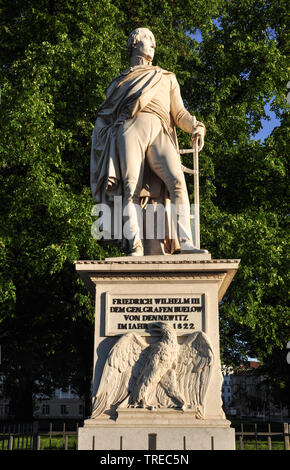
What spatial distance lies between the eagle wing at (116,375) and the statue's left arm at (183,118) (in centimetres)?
286

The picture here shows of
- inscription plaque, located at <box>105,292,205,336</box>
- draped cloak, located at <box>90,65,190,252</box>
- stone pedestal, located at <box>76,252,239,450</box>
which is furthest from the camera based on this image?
draped cloak, located at <box>90,65,190,252</box>

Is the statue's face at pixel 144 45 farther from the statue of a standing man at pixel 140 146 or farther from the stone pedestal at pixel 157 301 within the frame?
the stone pedestal at pixel 157 301

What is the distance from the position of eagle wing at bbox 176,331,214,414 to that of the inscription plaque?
0.47 ft

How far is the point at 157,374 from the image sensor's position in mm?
5281

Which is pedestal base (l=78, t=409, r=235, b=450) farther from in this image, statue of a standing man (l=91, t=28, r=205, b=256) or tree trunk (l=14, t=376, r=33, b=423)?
tree trunk (l=14, t=376, r=33, b=423)

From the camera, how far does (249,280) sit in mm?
11258

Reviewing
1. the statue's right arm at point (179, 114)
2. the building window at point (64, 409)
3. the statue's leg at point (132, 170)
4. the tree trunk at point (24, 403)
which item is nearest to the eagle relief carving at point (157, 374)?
the statue's leg at point (132, 170)

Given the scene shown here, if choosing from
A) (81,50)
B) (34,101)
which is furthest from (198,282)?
(81,50)

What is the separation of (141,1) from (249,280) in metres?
8.48

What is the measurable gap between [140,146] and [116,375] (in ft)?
8.92

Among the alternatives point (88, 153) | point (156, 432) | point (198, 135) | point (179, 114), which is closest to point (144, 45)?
Answer: point (179, 114)

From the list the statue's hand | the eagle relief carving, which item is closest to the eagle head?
the eagle relief carving

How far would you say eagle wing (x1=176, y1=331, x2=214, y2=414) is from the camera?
17.3 ft
